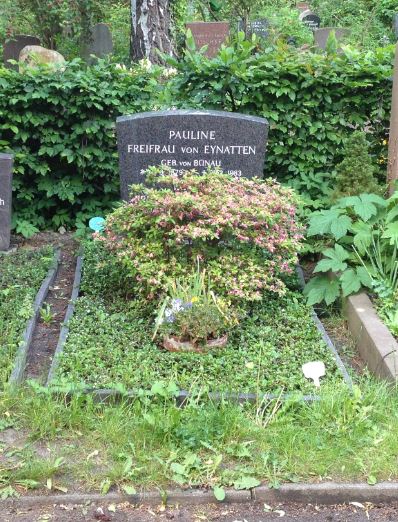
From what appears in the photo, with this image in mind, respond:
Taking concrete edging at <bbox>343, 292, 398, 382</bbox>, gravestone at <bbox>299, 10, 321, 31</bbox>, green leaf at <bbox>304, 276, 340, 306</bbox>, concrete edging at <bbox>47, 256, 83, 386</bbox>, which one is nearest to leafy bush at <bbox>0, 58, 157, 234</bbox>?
concrete edging at <bbox>47, 256, 83, 386</bbox>

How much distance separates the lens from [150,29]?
10.9 m

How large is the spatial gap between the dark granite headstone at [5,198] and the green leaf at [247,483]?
3.99m

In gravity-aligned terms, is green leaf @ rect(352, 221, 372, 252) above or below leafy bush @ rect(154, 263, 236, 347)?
above

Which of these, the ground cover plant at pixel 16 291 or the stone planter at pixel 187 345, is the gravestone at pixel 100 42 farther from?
the stone planter at pixel 187 345

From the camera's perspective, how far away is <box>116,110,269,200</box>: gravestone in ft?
19.4

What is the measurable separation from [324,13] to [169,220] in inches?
820

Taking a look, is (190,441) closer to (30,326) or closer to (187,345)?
(187,345)

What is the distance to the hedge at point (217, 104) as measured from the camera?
260 inches

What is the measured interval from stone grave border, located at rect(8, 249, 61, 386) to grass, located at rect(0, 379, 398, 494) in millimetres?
256

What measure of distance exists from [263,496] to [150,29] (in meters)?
8.94

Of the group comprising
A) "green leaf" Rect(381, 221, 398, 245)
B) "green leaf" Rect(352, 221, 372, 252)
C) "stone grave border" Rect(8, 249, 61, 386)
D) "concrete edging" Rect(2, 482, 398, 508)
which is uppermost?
"green leaf" Rect(381, 221, 398, 245)

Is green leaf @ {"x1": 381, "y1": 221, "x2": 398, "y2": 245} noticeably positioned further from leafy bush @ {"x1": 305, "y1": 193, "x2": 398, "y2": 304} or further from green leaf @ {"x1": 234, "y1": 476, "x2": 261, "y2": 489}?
green leaf @ {"x1": 234, "y1": 476, "x2": 261, "y2": 489}

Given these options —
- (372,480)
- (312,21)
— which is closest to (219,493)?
(372,480)

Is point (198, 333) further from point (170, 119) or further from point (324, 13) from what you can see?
point (324, 13)
